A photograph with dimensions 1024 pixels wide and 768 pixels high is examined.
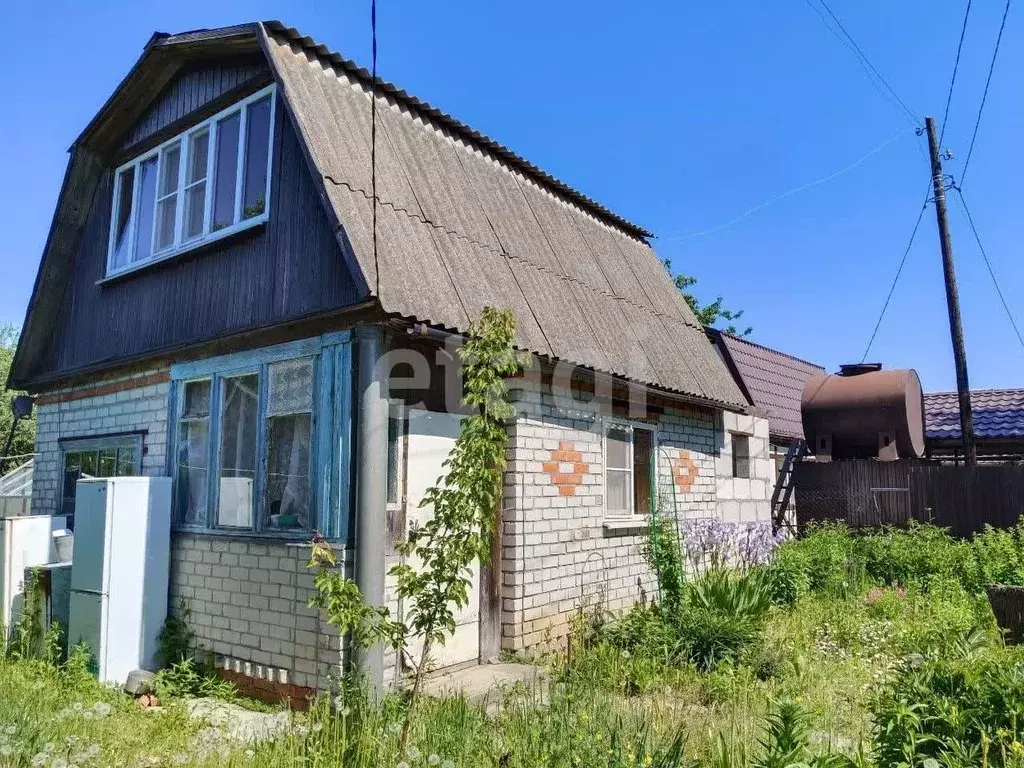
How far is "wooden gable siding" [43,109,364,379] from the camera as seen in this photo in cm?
615

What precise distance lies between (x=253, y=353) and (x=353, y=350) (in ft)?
4.35

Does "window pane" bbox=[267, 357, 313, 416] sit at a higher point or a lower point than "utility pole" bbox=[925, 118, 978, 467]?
lower

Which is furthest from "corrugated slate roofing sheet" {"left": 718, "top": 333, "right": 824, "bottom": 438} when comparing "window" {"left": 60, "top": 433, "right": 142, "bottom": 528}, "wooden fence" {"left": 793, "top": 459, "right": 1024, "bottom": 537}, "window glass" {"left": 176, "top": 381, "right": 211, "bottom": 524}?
"window" {"left": 60, "top": 433, "right": 142, "bottom": 528}

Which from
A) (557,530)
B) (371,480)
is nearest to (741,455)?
(557,530)

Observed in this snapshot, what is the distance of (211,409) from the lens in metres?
6.96

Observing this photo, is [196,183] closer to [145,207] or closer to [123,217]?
[145,207]

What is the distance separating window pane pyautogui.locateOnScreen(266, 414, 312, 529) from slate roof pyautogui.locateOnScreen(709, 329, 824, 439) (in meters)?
7.98

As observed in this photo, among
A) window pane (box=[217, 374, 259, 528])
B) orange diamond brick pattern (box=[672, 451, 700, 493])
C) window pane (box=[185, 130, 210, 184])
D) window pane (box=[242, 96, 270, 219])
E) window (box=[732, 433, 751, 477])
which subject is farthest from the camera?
window (box=[732, 433, 751, 477])

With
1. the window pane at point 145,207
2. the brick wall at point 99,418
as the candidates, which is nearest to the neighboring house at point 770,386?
the brick wall at point 99,418

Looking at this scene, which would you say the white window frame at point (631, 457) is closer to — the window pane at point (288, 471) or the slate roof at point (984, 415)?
the window pane at point (288, 471)

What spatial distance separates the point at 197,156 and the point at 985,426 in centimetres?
1585

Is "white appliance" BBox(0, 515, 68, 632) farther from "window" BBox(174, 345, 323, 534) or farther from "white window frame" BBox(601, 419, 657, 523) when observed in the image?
"white window frame" BBox(601, 419, 657, 523)

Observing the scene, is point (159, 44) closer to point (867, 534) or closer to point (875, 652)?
point (875, 652)

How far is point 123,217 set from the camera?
28.1 ft
